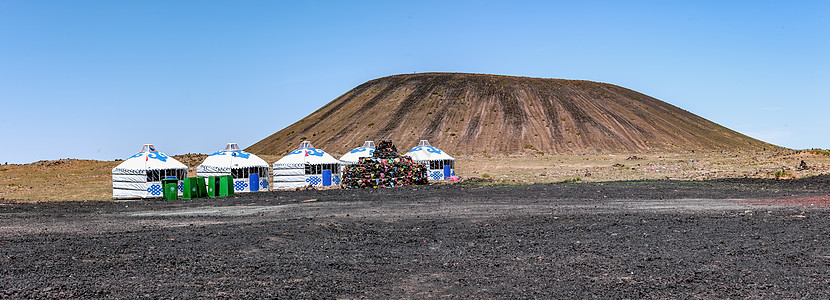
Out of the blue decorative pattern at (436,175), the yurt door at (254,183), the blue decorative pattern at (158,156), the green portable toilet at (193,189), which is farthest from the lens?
the blue decorative pattern at (436,175)

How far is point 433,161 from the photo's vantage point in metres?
43.3

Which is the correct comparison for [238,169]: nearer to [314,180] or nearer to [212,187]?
[314,180]

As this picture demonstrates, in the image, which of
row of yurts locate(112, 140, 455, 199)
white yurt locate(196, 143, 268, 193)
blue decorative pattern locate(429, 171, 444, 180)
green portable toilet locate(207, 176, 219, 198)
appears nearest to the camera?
green portable toilet locate(207, 176, 219, 198)

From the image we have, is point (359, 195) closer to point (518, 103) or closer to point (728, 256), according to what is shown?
point (728, 256)

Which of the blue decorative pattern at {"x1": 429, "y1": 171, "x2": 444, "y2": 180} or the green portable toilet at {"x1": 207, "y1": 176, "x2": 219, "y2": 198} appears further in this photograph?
the blue decorative pattern at {"x1": 429, "y1": 171, "x2": 444, "y2": 180}

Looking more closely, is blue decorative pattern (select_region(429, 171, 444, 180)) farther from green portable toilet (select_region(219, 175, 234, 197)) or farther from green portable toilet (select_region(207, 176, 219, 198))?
green portable toilet (select_region(207, 176, 219, 198))

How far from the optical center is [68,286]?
27.0ft

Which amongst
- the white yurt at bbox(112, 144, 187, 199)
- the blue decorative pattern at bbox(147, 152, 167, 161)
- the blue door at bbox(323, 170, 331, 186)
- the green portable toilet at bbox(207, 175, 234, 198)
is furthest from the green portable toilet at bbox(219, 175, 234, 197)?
the blue door at bbox(323, 170, 331, 186)

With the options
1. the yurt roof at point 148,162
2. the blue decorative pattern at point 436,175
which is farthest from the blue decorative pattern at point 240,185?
the blue decorative pattern at point 436,175

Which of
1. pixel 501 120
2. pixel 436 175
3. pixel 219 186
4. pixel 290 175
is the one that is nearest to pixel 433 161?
pixel 436 175

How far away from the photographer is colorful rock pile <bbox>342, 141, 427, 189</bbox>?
3416cm

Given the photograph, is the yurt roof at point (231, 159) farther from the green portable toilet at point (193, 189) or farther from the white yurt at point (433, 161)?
the white yurt at point (433, 161)

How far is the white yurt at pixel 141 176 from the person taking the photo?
32.3 metres

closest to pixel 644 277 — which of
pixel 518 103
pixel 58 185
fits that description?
pixel 58 185
